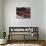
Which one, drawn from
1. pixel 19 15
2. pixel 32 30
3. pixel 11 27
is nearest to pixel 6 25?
pixel 11 27

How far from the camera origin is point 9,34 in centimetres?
377

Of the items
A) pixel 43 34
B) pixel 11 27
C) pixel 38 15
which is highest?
pixel 38 15

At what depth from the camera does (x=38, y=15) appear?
393cm

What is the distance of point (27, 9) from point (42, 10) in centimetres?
49

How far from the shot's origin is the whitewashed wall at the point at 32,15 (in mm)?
3881

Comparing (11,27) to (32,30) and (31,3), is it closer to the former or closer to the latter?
(32,30)

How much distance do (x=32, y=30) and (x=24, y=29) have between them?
26 cm

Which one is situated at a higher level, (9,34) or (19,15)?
(19,15)

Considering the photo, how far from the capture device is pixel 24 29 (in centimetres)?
388

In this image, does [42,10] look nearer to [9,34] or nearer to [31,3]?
[31,3]

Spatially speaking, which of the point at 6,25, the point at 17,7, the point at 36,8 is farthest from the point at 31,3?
the point at 6,25

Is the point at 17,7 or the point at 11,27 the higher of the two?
the point at 17,7

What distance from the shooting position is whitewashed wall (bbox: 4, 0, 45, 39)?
3.88 metres

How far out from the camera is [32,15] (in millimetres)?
Answer: 3916
